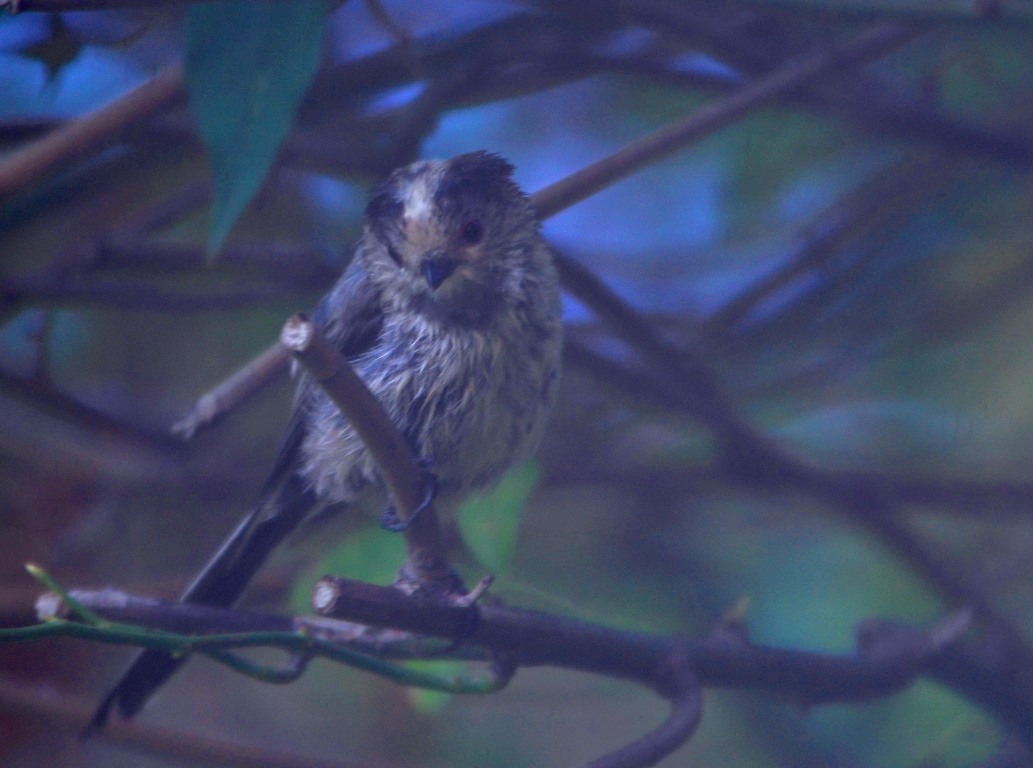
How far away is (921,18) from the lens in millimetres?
1211

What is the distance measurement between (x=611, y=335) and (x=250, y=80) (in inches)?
22.4

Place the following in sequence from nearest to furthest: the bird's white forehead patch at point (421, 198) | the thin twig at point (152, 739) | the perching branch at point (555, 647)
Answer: the perching branch at point (555, 647) < the bird's white forehead patch at point (421, 198) < the thin twig at point (152, 739)

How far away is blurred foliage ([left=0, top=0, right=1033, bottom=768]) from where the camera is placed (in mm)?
1133

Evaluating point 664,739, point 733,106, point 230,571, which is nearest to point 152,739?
point 230,571

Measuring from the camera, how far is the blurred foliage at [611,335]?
1.13 metres

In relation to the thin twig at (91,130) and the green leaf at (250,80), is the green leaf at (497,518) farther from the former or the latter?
the thin twig at (91,130)

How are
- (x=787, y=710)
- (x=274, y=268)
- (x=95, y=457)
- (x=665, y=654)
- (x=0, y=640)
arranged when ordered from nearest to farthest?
1. (x=0, y=640)
2. (x=665, y=654)
3. (x=787, y=710)
4. (x=274, y=268)
5. (x=95, y=457)

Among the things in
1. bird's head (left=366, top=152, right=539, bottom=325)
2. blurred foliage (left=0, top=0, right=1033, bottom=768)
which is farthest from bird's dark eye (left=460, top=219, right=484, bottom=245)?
blurred foliage (left=0, top=0, right=1033, bottom=768)

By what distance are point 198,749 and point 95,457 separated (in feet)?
1.66

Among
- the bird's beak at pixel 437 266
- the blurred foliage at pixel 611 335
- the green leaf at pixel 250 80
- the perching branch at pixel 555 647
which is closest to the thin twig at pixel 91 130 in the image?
the blurred foliage at pixel 611 335

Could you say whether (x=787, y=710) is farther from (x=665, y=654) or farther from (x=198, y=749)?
(x=198, y=749)

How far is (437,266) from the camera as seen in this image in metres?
0.98

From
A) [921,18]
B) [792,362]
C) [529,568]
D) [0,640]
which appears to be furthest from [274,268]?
[921,18]

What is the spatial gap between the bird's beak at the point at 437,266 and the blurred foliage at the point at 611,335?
14cm
